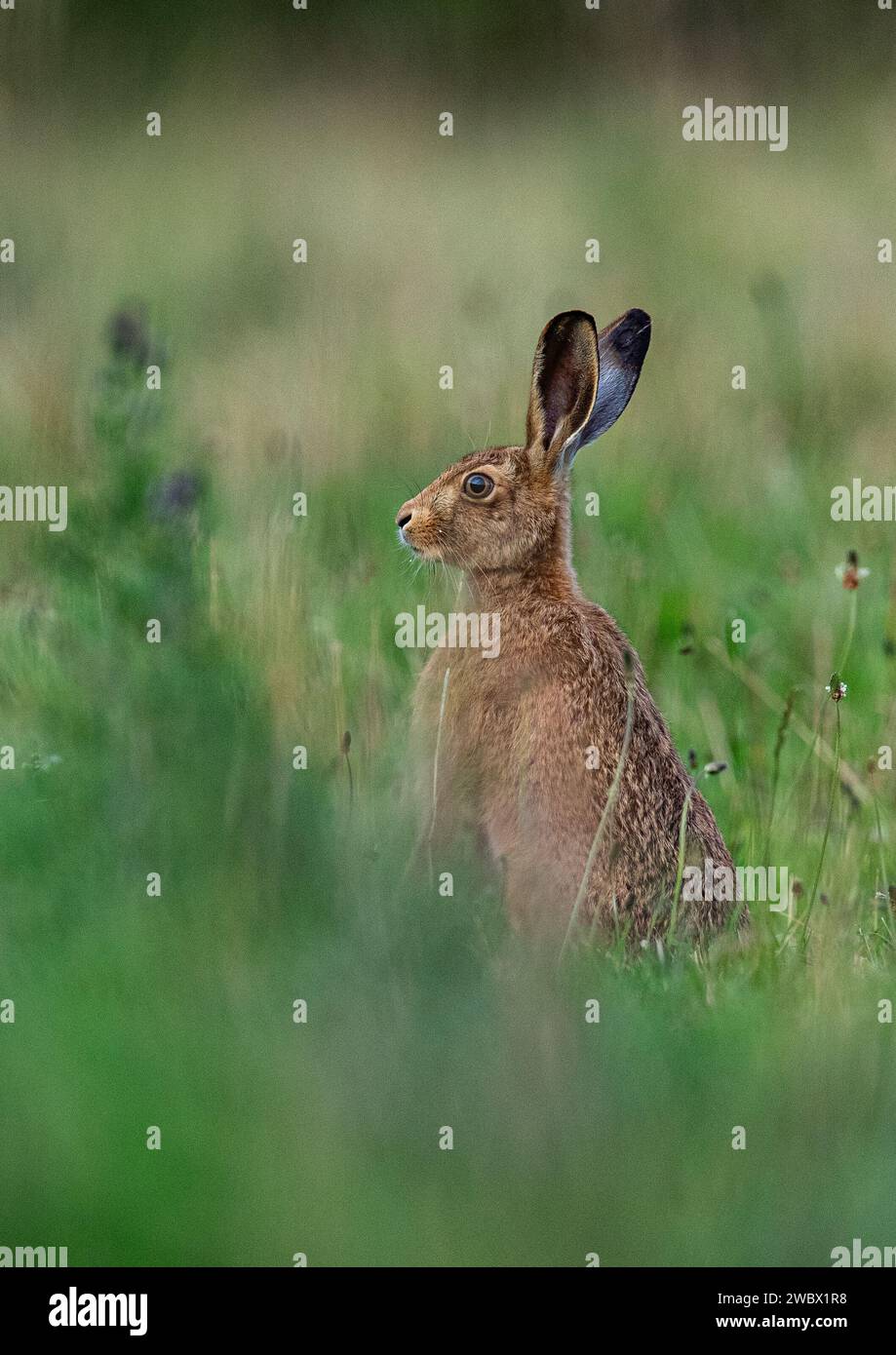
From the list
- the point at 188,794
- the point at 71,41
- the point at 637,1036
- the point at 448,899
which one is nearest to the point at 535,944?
the point at 448,899

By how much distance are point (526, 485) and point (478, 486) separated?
0.48ft

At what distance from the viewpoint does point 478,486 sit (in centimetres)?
528

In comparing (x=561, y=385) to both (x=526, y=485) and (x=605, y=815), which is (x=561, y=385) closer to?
(x=526, y=485)

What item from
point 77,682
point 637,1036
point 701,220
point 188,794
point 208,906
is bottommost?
point 637,1036

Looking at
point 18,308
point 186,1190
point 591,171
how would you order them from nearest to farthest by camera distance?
point 186,1190, point 18,308, point 591,171

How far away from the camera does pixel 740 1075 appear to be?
331 centimetres

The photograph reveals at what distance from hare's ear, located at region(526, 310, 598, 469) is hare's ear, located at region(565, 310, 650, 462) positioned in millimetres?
83

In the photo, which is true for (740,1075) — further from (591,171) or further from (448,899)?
(591,171)

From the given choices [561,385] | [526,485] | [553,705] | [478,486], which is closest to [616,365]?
[561,385]

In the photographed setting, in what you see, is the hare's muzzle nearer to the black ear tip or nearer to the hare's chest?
the hare's chest

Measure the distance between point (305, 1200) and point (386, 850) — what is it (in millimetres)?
776

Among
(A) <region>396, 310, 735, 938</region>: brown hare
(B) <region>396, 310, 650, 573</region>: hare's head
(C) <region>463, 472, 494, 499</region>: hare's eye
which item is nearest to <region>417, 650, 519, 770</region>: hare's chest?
(A) <region>396, 310, 735, 938</region>: brown hare

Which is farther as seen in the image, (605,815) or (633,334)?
(633,334)

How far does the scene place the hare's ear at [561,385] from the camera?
505cm
